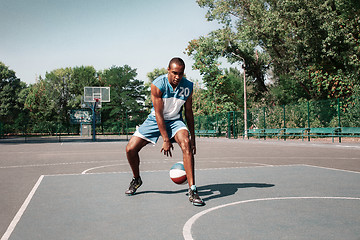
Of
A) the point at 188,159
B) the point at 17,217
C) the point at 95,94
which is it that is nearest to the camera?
the point at 17,217

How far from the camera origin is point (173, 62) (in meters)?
5.18

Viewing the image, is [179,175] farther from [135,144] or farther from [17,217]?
[17,217]

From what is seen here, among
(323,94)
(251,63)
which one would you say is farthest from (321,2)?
(251,63)

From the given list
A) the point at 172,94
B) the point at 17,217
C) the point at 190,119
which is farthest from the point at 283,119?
the point at 17,217

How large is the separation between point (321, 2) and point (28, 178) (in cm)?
→ 2584

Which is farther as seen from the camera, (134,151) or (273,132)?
(273,132)

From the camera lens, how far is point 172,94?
5312mm

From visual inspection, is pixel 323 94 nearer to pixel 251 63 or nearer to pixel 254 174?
pixel 251 63

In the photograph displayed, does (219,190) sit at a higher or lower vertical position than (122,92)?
lower

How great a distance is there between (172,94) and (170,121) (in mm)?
422

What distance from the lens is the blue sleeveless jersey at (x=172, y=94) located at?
5249 millimetres

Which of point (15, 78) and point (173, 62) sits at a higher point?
point (15, 78)

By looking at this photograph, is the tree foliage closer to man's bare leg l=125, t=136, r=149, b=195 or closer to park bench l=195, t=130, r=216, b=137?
park bench l=195, t=130, r=216, b=137

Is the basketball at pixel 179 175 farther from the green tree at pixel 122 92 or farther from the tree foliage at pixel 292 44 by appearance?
the green tree at pixel 122 92
